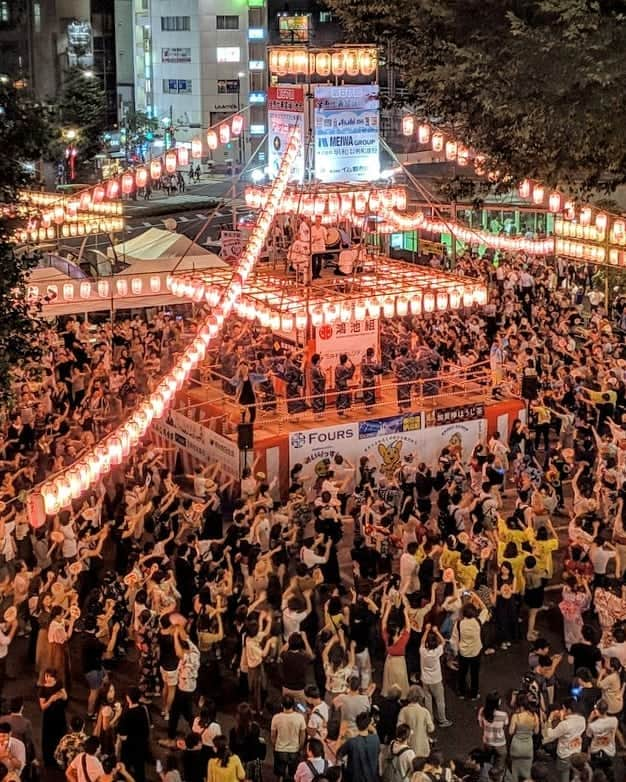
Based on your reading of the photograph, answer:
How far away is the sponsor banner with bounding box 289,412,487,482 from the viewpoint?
18.2 m

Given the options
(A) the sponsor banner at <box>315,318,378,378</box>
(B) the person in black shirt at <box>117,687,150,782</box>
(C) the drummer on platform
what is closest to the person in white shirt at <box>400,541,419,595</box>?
(B) the person in black shirt at <box>117,687,150,782</box>

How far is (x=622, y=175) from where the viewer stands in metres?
14.1

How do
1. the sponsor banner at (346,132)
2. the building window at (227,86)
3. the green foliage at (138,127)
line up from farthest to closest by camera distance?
the building window at (227,86)
the green foliage at (138,127)
the sponsor banner at (346,132)

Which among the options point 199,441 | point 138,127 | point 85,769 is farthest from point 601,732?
point 138,127

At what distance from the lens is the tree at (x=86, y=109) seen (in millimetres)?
54125

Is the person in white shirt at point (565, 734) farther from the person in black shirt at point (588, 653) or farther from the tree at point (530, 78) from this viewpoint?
the tree at point (530, 78)

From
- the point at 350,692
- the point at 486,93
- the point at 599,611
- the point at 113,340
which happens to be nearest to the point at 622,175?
the point at 486,93

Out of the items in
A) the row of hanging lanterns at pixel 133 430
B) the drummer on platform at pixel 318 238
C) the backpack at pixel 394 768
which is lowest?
the backpack at pixel 394 768

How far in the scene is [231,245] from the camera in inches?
1065

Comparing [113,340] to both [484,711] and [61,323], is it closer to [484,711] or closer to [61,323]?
[61,323]

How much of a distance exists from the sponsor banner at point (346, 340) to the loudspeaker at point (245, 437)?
164 inches

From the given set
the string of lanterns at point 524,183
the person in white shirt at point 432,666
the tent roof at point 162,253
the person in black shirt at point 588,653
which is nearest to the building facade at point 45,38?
the tent roof at point 162,253

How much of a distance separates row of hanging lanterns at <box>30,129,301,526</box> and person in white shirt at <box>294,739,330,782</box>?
440cm

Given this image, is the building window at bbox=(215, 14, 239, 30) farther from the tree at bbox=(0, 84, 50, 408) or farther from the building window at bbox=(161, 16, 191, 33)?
the tree at bbox=(0, 84, 50, 408)
